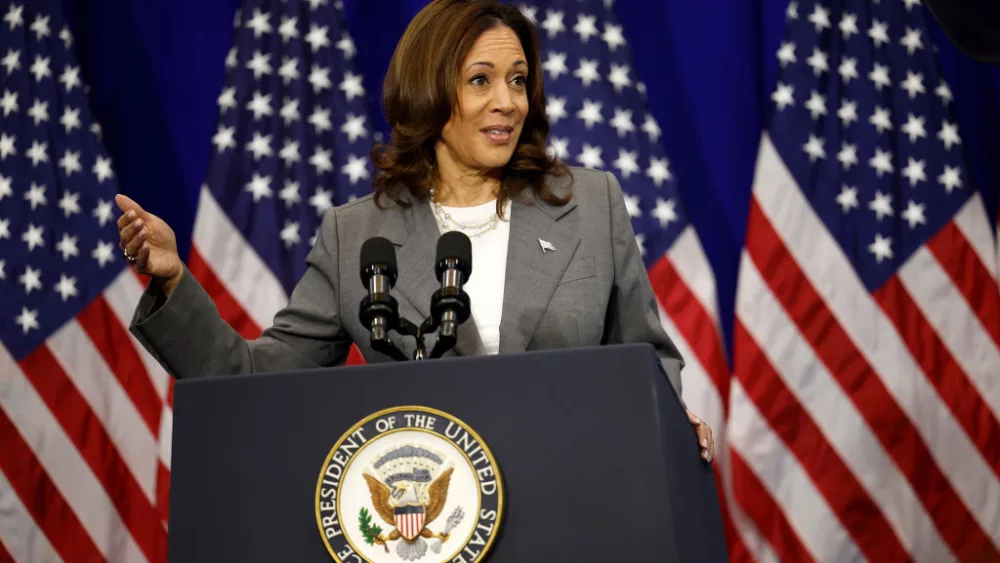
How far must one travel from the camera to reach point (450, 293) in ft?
4.64

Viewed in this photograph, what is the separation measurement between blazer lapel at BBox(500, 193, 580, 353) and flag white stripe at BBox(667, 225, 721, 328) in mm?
1659

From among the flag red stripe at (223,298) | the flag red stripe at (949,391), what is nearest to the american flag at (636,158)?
the flag red stripe at (949,391)

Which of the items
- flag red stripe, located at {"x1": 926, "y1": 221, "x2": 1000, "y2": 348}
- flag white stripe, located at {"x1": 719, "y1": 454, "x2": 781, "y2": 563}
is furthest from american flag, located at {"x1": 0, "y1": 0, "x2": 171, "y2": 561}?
flag red stripe, located at {"x1": 926, "y1": 221, "x2": 1000, "y2": 348}

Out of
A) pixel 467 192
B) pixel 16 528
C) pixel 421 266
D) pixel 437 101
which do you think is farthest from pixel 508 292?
pixel 16 528

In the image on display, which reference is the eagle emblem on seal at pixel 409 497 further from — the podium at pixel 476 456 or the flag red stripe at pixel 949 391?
the flag red stripe at pixel 949 391

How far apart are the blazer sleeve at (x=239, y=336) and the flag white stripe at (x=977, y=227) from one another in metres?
2.41

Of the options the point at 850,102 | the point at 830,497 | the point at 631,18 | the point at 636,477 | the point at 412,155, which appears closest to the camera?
the point at 636,477

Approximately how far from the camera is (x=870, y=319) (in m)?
3.50

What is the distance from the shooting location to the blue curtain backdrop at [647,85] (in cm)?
379

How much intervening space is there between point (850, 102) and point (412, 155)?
2.07 meters

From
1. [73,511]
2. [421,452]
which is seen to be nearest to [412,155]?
[421,452]

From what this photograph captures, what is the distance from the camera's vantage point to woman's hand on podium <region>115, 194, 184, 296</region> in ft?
5.46

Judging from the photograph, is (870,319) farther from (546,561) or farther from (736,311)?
(546,561)

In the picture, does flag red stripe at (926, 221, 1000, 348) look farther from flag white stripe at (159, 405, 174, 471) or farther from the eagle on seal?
the eagle on seal
